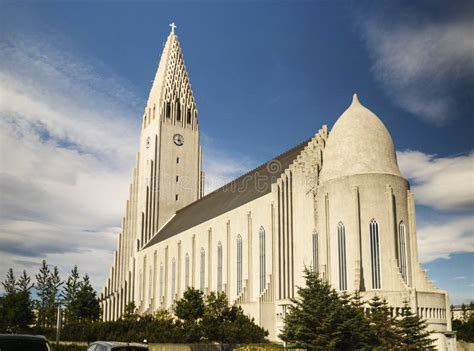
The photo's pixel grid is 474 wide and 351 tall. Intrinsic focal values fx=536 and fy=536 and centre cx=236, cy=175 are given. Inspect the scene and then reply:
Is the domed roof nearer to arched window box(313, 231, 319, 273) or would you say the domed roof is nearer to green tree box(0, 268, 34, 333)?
arched window box(313, 231, 319, 273)

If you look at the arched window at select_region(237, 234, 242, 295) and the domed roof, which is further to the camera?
A: the arched window at select_region(237, 234, 242, 295)

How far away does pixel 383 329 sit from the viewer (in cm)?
3083

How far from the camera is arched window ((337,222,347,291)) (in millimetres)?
40094

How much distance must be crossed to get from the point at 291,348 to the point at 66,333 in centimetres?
2115

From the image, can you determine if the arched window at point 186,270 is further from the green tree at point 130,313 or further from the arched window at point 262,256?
the arched window at point 262,256

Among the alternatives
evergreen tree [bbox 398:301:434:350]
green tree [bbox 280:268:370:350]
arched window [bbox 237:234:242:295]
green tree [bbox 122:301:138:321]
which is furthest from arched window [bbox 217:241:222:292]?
Result: green tree [bbox 280:268:370:350]

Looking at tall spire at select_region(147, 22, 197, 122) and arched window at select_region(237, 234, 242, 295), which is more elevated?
tall spire at select_region(147, 22, 197, 122)

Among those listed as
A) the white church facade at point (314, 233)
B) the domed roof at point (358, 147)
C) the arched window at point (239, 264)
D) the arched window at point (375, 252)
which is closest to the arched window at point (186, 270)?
the white church facade at point (314, 233)

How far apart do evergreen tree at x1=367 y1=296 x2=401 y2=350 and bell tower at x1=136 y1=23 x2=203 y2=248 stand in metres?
51.2

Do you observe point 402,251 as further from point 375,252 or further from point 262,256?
point 262,256

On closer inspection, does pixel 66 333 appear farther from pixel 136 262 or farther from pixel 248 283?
pixel 136 262

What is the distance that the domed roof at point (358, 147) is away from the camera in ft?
139

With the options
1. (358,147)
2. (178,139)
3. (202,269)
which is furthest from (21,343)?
(178,139)

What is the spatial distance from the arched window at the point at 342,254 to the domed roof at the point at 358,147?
4484mm
